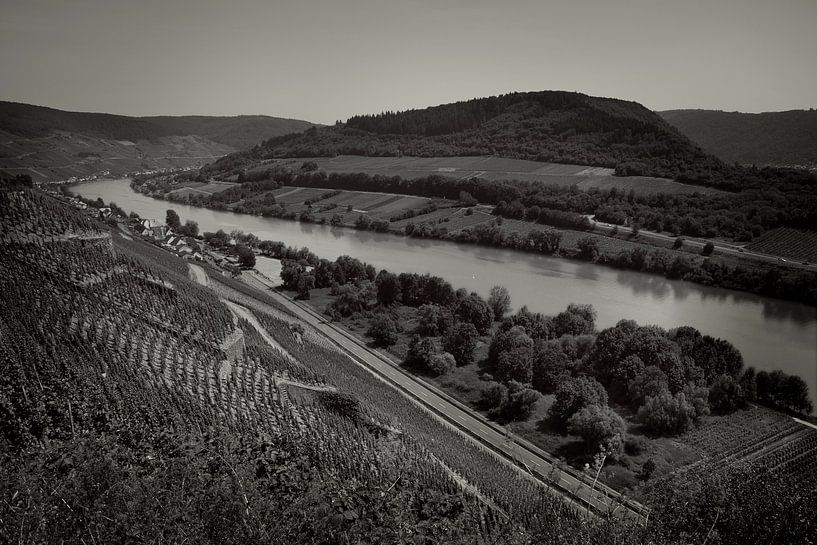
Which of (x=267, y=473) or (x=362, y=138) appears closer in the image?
(x=267, y=473)

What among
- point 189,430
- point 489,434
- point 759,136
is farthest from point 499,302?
point 759,136

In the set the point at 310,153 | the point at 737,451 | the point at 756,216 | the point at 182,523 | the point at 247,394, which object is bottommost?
A: the point at 737,451

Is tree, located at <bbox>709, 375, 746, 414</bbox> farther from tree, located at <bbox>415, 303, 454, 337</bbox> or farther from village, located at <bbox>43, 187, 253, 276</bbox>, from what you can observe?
village, located at <bbox>43, 187, 253, 276</bbox>

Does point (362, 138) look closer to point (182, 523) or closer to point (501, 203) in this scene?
point (501, 203)

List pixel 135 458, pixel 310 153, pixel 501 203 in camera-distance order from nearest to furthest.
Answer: pixel 135 458
pixel 501 203
pixel 310 153

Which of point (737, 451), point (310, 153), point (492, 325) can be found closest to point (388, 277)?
point (492, 325)

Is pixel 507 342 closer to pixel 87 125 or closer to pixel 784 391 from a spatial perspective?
pixel 784 391

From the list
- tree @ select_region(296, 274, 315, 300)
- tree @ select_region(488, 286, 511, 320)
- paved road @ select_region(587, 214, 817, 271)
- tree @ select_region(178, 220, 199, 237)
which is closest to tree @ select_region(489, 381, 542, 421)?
tree @ select_region(488, 286, 511, 320)
